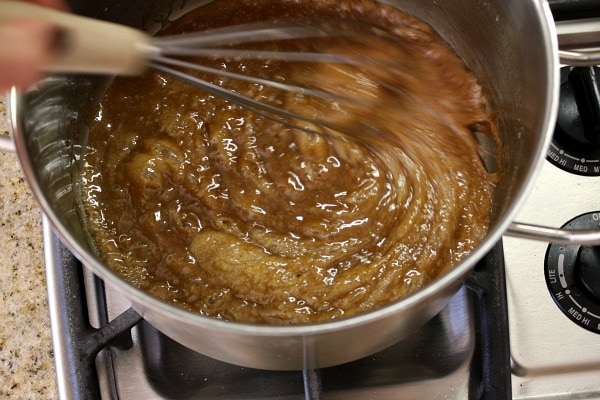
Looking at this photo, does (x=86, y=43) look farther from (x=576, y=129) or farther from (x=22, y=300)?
(x=576, y=129)

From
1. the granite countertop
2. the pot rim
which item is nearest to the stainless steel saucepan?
the pot rim

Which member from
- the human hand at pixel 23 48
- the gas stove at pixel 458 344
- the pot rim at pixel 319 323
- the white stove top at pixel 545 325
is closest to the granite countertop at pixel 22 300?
the gas stove at pixel 458 344

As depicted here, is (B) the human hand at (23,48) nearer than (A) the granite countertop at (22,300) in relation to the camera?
Yes

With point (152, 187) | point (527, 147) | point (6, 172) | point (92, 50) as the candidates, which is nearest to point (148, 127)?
point (152, 187)

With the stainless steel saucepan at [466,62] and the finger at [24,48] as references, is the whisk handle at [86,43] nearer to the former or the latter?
the finger at [24,48]

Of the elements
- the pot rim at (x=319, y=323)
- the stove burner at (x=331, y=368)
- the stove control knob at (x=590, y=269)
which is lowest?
the stove burner at (x=331, y=368)

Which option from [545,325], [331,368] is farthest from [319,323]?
[545,325]
